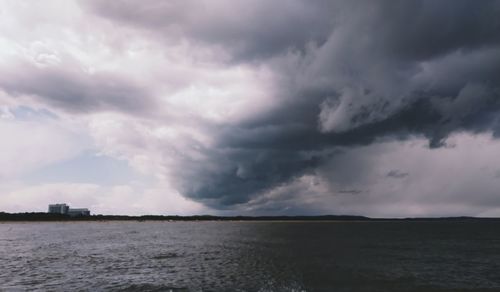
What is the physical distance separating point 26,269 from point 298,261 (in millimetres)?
42816

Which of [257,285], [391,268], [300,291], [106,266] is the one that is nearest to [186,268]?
[106,266]

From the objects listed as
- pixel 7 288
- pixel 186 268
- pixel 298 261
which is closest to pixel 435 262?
pixel 298 261

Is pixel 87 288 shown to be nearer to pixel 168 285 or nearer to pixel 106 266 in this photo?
pixel 168 285

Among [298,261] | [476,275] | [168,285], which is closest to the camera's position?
[168,285]

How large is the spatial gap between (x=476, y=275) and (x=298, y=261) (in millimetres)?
26934

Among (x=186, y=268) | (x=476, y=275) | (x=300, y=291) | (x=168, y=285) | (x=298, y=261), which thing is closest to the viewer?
(x=300, y=291)

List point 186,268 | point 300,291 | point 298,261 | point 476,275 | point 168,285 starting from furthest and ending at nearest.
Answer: point 298,261, point 186,268, point 476,275, point 168,285, point 300,291

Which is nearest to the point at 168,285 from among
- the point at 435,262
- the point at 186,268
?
the point at 186,268

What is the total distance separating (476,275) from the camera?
5253 cm

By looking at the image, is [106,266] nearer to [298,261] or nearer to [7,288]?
[7,288]

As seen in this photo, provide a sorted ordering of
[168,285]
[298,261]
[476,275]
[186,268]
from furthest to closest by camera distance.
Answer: [298,261]
[186,268]
[476,275]
[168,285]

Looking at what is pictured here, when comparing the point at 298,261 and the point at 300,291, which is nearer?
the point at 300,291

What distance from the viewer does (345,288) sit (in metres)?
41.9

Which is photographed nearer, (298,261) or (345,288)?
(345,288)
